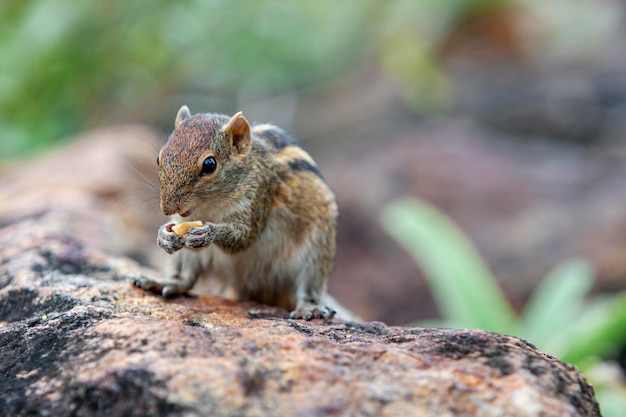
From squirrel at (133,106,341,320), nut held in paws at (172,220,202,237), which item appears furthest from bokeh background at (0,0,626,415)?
nut held in paws at (172,220,202,237)

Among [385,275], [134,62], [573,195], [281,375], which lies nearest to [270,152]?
[281,375]

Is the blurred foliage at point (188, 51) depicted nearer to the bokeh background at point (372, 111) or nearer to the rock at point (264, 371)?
the bokeh background at point (372, 111)

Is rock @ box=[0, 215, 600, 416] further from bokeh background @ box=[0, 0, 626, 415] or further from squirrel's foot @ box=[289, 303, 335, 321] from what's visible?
bokeh background @ box=[0, 0, 626, 415]

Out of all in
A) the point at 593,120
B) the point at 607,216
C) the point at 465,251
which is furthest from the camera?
the point at 593,120

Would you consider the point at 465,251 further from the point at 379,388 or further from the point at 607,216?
the point at 379,388

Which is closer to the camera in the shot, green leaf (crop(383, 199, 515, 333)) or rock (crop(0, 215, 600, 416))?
rock (crop(0, 215, 600, 416))

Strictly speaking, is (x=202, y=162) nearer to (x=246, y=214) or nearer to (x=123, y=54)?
(x=246, y=214)
